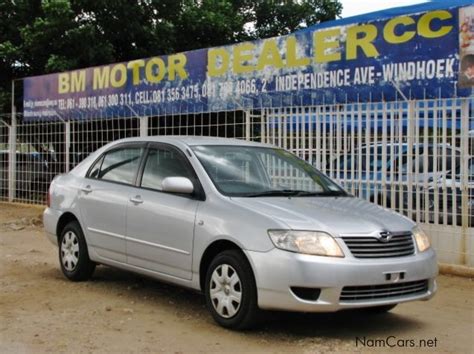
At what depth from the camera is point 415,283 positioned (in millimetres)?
5148

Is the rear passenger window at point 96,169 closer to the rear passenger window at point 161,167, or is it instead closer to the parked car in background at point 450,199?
the rear passenger window at point 161,167

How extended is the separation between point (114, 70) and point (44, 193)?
362 cm

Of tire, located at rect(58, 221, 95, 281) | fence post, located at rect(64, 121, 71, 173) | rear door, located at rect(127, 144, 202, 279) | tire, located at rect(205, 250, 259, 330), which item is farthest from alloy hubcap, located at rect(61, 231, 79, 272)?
fence post, located at rect(64, 121, 71, 173)

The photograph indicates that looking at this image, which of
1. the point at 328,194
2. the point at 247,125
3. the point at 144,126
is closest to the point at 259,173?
the point at 328,194

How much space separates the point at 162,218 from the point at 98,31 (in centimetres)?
1084

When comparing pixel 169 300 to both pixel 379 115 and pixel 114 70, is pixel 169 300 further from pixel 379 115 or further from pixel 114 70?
pixel 114 70

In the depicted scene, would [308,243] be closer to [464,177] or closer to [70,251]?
[70,251]

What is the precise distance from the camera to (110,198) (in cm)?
646

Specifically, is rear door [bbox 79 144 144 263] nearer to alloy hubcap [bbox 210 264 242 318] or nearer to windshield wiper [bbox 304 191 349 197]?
alloy hubcap [bbox 210 264 242 318]

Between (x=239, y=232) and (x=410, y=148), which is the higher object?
(x=410, y=148)

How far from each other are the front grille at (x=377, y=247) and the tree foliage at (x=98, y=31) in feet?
36.2

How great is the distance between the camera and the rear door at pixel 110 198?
249 inches

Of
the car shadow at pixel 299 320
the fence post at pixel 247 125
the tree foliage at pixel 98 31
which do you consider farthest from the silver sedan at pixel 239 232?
the tree foliage at pixel 98 31

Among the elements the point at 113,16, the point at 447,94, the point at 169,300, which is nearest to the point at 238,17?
the point at 113,16
